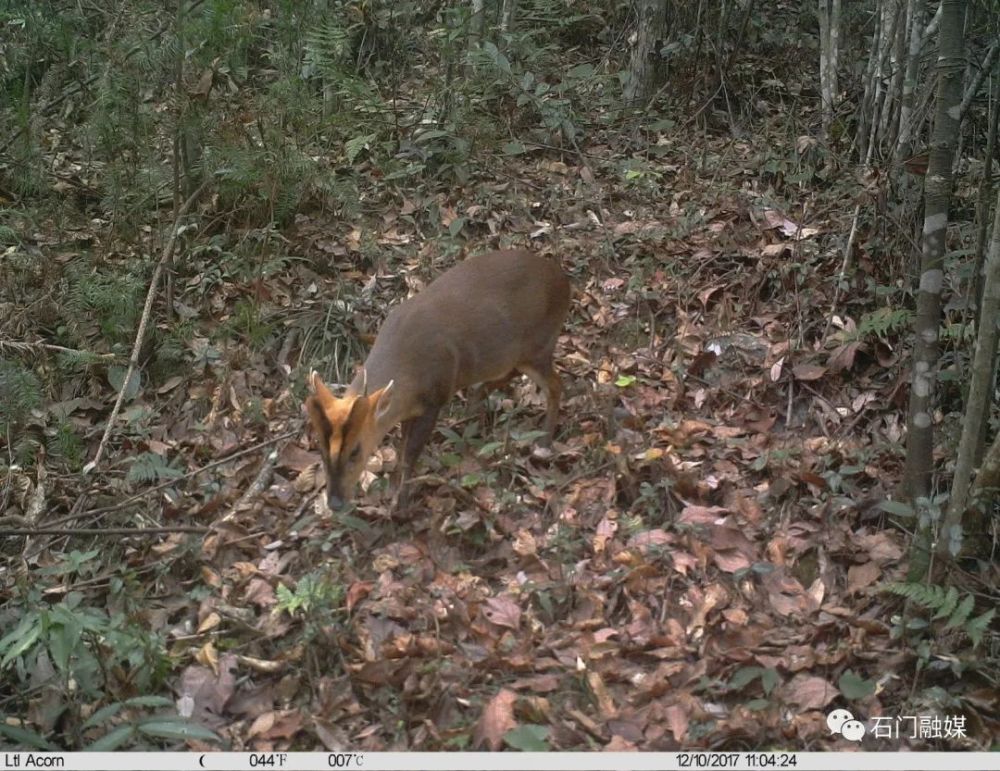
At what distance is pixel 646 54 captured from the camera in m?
9.33

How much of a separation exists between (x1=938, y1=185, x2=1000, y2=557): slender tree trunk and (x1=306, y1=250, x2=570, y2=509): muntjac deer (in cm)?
230

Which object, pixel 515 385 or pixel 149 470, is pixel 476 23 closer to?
pixel 515 385

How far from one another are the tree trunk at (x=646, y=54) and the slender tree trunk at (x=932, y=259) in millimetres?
4782

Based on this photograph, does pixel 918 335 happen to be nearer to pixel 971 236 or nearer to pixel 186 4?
pixel 971 236

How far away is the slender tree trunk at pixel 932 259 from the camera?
15.0ft

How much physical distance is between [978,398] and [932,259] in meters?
0.66

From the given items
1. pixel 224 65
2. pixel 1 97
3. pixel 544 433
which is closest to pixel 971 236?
pixel 544 433

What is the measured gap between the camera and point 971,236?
21.2 ft

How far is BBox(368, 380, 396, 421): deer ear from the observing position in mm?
5246

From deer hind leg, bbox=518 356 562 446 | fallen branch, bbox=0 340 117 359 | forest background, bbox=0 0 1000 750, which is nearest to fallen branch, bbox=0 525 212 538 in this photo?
forest background, bbox=0 0 1000 750

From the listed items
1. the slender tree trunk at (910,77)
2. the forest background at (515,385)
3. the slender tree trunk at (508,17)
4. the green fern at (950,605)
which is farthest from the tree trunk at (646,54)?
the green fern at (950,605)

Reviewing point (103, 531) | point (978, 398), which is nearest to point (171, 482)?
point (103, 531)

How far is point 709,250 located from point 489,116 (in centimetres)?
251

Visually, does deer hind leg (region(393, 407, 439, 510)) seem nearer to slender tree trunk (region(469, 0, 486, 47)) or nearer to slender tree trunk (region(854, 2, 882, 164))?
slender tree trunk (region(854, 2, 882, 164))
